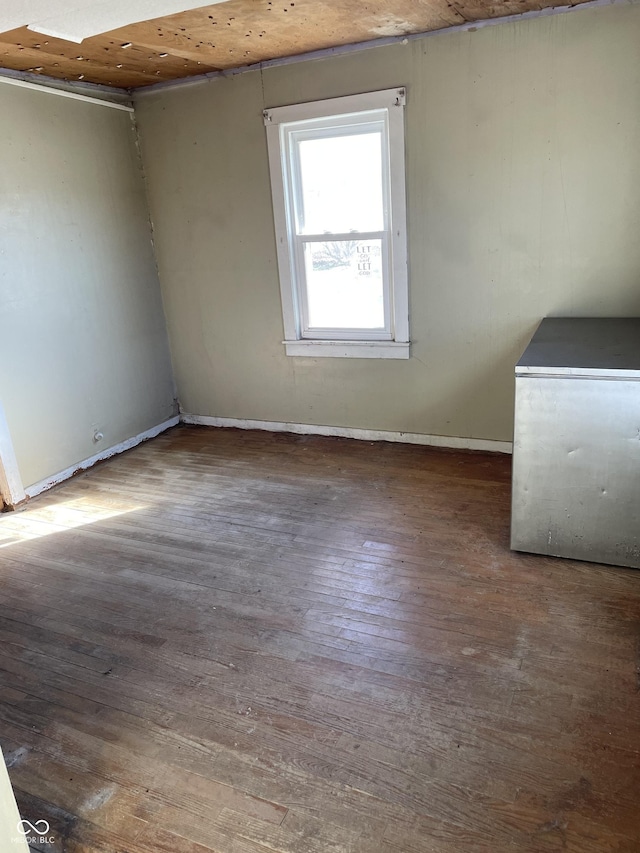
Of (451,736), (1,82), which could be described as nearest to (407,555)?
(451,736)

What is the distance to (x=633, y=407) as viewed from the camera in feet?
8.21

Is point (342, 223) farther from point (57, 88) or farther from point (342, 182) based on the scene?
point (57, 88)

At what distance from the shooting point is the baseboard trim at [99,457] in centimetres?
397

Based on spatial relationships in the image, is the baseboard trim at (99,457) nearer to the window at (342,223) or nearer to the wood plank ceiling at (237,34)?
the window at (342,223)

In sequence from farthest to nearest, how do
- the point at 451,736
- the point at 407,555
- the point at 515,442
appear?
the point at 407,555
the point at 515,442
the point at 451,736

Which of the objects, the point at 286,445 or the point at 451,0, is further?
the point at 286,445

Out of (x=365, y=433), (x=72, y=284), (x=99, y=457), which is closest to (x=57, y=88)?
(x=72, y=284)

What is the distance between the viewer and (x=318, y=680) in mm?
2170

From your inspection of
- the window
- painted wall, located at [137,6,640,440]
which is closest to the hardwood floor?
painted wall, located at [137,6,640,440]

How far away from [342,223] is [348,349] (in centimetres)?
87

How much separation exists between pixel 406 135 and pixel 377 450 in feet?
6.84

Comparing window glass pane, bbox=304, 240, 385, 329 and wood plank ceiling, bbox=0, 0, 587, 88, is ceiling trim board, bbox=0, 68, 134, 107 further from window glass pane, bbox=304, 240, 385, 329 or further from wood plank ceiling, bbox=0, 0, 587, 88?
window glass pane, bbox=304, 240, 385, 329

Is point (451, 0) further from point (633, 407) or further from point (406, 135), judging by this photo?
point (633, 407)

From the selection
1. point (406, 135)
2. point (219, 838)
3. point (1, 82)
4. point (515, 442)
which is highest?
point (1, 82)
